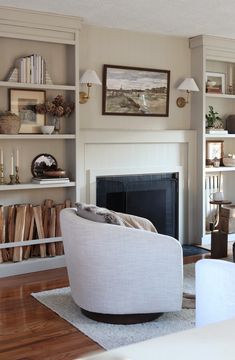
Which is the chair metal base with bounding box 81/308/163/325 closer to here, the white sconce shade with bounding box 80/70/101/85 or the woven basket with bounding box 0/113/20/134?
the woven basket with bounding box 0/113/20/134

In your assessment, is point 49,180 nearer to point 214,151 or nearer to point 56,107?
point 56,107

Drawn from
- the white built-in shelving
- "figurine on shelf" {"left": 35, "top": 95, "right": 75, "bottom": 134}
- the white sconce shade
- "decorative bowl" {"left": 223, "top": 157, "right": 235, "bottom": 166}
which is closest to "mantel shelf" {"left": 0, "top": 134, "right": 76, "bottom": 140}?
"figurine on shelf" {"left": 35, "top": 95, "right": 75, "bottom": 134}

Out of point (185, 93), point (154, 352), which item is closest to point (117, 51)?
point (185, 93)

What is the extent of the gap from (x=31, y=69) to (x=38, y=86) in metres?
0.18

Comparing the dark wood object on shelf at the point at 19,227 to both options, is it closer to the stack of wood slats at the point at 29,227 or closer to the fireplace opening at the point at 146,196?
the stack of wood slats at the point at 29,227

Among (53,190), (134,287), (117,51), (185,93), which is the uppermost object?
(117,51)

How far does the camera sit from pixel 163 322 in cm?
326

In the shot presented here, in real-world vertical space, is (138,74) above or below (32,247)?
above

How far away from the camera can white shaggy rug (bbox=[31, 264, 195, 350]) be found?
2979 millimetres

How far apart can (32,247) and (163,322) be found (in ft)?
6.25

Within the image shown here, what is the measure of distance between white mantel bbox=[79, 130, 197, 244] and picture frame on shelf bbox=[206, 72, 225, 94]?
603mm

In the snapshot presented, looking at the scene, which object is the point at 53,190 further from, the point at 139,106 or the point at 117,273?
the point at 117,273

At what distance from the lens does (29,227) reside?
462cm

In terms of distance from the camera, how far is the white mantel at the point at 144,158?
507 cm
